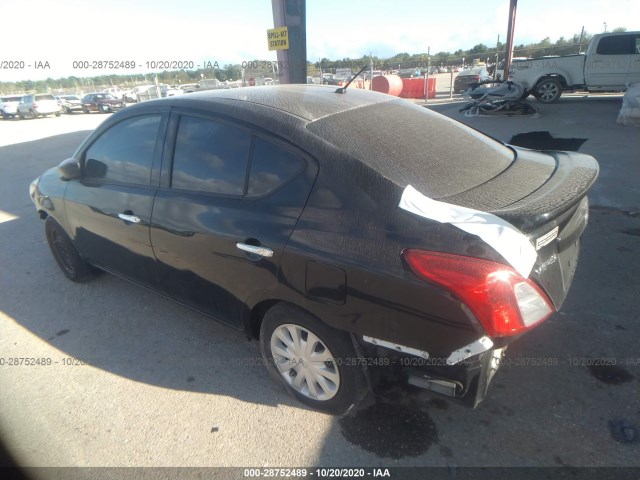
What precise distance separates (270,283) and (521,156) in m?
1.81

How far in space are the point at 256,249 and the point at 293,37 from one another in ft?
21.6

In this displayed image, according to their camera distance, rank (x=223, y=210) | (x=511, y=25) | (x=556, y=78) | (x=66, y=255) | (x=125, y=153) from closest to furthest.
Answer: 1. (x=223, y=210)
2. (x=125, y=153)
3. (x=66, y=255)
4. (x=556, y=78)
5. (x=511, y=25)

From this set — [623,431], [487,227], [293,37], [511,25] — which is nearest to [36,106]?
[293,37]

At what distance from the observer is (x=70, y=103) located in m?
29.3

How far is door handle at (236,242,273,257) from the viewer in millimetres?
2096

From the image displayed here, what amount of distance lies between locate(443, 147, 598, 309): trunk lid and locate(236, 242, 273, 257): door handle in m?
Answer: 0.92

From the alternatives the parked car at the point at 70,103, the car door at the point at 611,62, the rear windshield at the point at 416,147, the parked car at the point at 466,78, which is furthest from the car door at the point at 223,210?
the parked car at the point at 70,103

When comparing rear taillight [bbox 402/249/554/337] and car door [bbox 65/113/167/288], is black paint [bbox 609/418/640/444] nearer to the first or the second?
rear taillight [bbox 402/249/554/337]

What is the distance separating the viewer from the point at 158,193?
2662 millimetres

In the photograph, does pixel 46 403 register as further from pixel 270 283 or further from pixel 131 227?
pixel 270 283

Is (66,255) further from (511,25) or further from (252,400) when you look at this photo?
(511,25)

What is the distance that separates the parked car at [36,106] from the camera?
85.6 feet

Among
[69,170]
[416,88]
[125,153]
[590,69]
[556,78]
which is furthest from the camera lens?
[416,88]

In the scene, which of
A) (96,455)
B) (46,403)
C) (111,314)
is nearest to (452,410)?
(96,455)
